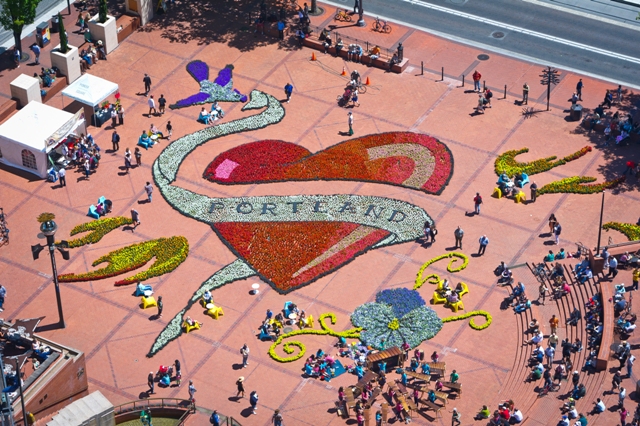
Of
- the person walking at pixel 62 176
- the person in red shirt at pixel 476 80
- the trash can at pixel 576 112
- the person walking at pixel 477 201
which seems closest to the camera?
the person walking at pixel 477 201

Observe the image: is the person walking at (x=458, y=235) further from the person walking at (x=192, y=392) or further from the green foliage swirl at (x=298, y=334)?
the person walking at (x=192, y=392)

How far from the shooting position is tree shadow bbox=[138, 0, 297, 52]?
10131cm

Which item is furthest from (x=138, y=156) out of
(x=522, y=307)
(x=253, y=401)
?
(x=522, y=307)

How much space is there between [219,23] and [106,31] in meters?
10.2

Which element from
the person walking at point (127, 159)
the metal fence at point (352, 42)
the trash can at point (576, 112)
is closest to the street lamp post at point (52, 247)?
the person walking at point (127, 159)

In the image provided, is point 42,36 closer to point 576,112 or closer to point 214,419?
point 214,419

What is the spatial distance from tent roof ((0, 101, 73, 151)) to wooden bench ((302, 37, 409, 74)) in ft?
73.3

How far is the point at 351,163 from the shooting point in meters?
88.8

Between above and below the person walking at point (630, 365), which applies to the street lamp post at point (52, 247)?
above

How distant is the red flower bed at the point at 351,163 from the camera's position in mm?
87438

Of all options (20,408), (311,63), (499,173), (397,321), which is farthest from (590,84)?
(20,408)

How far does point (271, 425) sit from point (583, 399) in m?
18.7

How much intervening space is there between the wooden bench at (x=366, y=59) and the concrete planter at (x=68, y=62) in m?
18.8

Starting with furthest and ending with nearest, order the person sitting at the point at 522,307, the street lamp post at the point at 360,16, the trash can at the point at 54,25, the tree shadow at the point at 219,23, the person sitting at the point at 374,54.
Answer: the street lamp post at the point at 360,16
the trash can at the point at 54,25
the tree shadow at the point at 219,23
the person sitting at the point at 374,54
the person sitting at the point at 522,307
